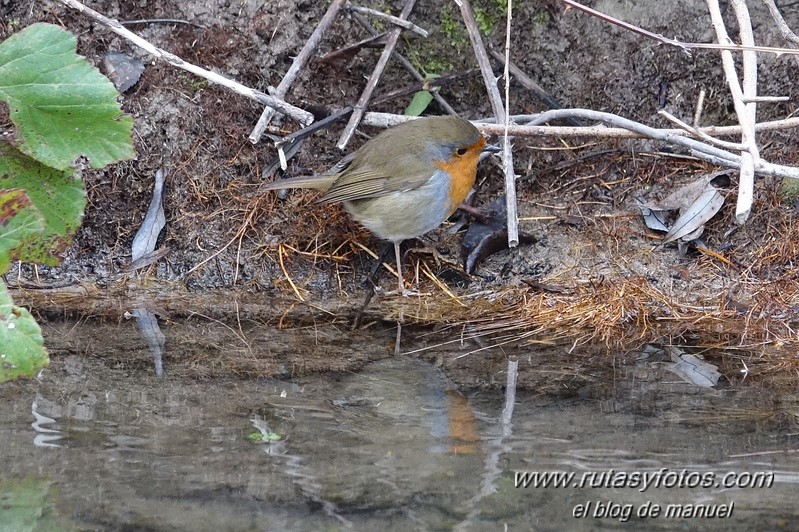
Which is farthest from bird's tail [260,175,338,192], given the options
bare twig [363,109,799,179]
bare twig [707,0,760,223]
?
bare twig [707,0,760,223]

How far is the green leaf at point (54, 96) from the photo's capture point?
3.33 metres

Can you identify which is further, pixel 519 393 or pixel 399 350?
pixel 399 350

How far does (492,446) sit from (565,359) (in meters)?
0.97

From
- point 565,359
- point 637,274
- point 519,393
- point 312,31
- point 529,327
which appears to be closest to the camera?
point 519,393

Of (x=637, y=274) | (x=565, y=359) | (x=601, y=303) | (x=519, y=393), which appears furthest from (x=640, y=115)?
(x=519, y=393)

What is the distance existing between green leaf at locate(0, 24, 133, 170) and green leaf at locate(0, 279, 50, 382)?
658 mm

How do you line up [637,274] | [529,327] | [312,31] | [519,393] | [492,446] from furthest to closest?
1. [312,31]
2. [637,274]
3. [529,327]
4. [519,393]
5. [492,446]

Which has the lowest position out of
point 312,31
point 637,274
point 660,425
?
point 637,274

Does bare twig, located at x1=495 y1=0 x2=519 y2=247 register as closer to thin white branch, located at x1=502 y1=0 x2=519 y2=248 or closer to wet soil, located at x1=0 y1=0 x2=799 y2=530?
thin white branch, located at x1=502 y1=0 x2=519 y2=248

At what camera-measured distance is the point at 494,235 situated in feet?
16.0

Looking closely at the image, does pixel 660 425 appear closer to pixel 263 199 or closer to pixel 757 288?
pixel 757 288

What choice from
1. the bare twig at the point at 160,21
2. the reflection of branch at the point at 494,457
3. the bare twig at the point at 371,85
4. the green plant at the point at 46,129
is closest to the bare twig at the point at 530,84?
the bare twig at the point at 371,85

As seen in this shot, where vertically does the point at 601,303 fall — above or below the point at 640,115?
below

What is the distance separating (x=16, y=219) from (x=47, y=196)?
37 centimetres
